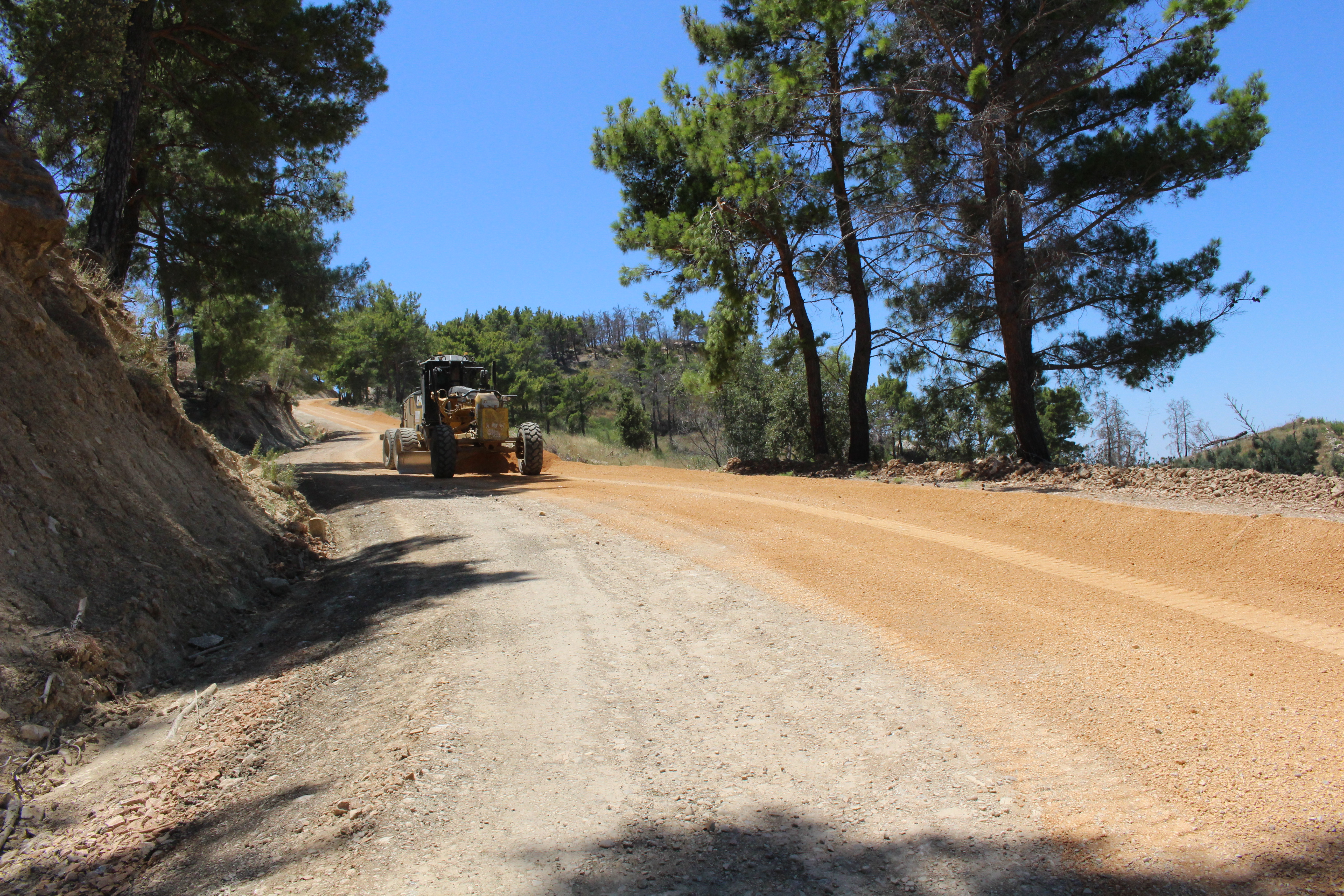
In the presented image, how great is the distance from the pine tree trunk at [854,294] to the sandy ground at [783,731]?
10.7m

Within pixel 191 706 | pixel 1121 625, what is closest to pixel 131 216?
pixel 191 706

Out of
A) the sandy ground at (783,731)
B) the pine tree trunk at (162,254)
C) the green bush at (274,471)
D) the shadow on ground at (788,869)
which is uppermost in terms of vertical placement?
the pine tree trunk at (162,254)

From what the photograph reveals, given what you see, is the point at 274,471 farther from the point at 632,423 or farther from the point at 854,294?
the point at 632,423

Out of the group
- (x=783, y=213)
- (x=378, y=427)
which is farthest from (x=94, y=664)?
(x=378, y=427)

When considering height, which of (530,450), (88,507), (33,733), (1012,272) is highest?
(1012,272)

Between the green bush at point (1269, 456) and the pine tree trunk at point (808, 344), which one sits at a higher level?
the pine tree trunk at point (808, 344)

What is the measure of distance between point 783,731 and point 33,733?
4.05 m

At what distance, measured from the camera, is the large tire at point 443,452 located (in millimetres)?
17359

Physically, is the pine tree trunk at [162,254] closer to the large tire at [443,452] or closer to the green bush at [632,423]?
the large tire at [443,452]

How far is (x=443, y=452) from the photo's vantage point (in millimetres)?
17344

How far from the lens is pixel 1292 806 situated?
3.20 metres

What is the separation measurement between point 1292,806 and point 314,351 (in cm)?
3032

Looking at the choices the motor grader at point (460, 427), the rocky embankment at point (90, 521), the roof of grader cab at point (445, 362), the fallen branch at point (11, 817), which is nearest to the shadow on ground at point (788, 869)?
the fallen branch at point (11, 817)

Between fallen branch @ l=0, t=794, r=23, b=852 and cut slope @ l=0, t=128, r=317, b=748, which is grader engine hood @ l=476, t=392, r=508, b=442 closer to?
cut slope @ l=0, t=128, r=317, b=748
